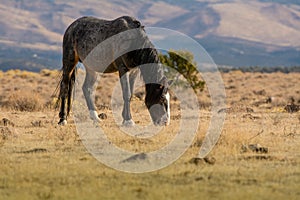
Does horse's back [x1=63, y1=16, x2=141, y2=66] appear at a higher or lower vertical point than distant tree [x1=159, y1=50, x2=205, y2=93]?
lower

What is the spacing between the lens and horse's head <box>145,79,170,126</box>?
1457 centimetres

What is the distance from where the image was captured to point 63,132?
14.9 meters

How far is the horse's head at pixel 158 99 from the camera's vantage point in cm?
1457

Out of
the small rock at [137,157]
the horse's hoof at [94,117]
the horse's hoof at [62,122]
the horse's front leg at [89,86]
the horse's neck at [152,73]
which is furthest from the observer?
the horse's front leg at [89,86]

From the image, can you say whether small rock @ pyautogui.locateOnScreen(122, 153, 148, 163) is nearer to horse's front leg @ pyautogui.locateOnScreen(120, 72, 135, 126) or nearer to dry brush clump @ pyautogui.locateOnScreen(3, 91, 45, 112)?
horse's front leg @ pyautogui.locateOnScreen(120, 72, 135, 126)

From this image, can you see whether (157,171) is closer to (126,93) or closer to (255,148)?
(255,148)

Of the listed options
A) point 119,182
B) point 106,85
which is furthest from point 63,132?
point 106,85

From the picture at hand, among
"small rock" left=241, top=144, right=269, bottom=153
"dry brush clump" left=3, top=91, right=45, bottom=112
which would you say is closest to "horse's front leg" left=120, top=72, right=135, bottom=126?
"small rock" left=241, top=144, right=269, bottom=153

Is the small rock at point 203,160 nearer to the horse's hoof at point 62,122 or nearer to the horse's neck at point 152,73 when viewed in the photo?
the horse's neck at point 152,73

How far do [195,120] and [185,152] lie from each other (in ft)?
17.9

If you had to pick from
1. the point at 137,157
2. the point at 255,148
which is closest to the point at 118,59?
the point at 255,148

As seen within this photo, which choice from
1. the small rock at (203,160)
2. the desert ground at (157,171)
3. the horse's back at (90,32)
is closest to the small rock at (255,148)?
the desert ground at (157,171)

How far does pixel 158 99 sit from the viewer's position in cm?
1458

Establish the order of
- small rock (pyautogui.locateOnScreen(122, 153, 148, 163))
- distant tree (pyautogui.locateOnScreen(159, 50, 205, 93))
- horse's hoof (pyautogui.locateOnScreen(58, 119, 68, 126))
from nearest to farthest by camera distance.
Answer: small rock (pyautogui.locateOnScreen(122, 153, 148, 163)) < horse's hoof (pyautogui.locateOnScreen(58, 119, 68, 126)) < distant tree (pyautogui.locateOnScreen(159, 50, 205, 93))
